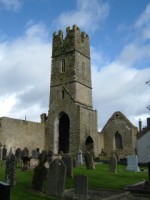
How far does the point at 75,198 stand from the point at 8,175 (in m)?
3.19

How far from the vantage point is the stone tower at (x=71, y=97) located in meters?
32.8

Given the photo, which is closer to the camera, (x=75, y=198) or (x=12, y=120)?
(x=75, y=198)

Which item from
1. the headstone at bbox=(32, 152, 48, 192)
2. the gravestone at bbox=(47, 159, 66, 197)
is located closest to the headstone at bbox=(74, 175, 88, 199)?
the gravestone at bbox=(47, 159, 66, 197)

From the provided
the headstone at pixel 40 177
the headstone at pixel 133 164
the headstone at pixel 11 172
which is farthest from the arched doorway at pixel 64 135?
the headstone at pixel 40 177

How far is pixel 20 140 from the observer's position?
1224 inches

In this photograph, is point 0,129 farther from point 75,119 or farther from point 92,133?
point 92,133

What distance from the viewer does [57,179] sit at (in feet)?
32.8

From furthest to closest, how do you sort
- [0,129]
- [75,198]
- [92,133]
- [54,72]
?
[54,72], [92,133], [0,129], [75,198]

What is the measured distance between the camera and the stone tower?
32.8 m

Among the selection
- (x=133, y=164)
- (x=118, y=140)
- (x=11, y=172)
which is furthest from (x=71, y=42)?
(x=11, y=172)

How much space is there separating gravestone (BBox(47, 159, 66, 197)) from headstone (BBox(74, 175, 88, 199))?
485mm

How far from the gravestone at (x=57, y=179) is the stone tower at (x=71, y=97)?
69.5ft

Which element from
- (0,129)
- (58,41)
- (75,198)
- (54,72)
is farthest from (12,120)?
(75,198)

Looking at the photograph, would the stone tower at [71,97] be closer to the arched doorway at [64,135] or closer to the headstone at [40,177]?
the arched doorway at [64,135]
